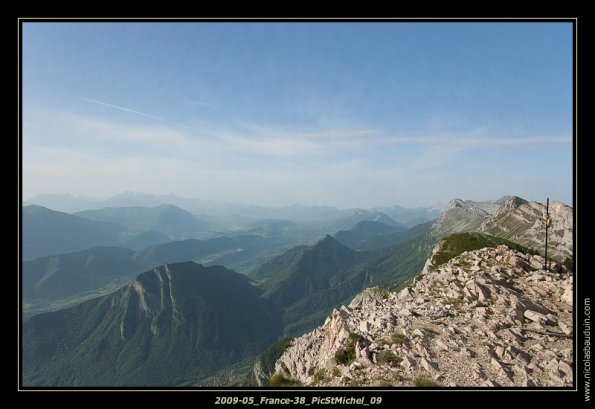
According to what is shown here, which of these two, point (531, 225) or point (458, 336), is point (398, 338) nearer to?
point (458, 336)

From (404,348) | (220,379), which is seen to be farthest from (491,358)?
(220,379)

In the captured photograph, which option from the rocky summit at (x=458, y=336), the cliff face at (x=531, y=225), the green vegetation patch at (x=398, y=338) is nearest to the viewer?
the rocky summit at (x=458, y=336)

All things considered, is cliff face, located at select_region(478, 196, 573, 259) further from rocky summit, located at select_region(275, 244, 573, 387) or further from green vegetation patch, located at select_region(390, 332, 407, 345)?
green vegetation patch, located at select_region(390, 332, 407, 345)

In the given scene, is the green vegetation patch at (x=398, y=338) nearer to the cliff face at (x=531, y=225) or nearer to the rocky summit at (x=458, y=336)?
the rocky summit at (x=458, y=336)

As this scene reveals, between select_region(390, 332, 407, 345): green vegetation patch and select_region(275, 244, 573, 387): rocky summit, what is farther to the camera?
select_region(390, 332, 407, 345): green vegetation patch

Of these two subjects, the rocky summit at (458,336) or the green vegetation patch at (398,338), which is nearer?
the rocky summit at (458,336)

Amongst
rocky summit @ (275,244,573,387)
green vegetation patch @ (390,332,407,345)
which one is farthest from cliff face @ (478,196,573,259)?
green vegetation patch @ (390,332,407,345)

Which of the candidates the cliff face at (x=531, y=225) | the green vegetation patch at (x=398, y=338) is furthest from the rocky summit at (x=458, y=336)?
the cliff face at (x=531, y=225)
